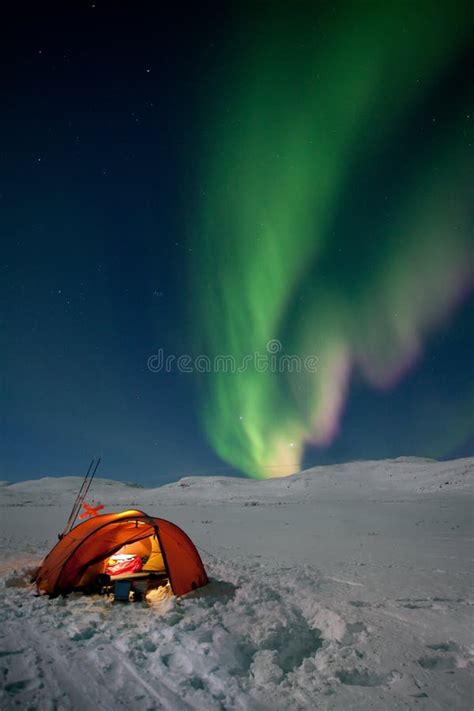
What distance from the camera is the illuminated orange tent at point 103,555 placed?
7.95 metres

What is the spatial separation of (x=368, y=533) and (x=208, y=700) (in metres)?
16.2

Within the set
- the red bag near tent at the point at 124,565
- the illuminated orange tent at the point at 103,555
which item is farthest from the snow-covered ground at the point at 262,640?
the red bag near tent at the point at 124,565

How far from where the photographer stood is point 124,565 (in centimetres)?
984

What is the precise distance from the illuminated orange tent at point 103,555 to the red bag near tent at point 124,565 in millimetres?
281

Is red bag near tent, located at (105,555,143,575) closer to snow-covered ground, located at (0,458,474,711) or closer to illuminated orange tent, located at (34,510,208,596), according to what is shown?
illuminated orange tent, located at (34,510,208,596)

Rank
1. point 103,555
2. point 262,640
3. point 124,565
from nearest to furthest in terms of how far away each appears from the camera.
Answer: point 262,640 → point 103,555 → point 124,565

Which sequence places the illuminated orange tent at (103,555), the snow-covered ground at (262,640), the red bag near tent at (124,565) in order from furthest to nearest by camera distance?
the red bag near tent at (124,565), the illuminated orange tent at (103,555), the snow-covered ground at (262,640)

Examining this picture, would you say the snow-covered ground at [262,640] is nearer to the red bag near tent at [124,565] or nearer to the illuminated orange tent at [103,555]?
the illuminated orange tent at [103,555]

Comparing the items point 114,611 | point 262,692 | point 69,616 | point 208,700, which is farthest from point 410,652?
point 69,616

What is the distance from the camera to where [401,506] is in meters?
29.8

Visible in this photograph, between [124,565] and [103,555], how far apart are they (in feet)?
6.32

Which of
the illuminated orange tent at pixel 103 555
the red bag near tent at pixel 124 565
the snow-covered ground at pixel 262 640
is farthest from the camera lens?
the red bag near tent at pixel 124 565

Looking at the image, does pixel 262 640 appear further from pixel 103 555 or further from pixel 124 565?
pixel 124 565

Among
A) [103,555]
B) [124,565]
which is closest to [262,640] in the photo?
[103,555]
